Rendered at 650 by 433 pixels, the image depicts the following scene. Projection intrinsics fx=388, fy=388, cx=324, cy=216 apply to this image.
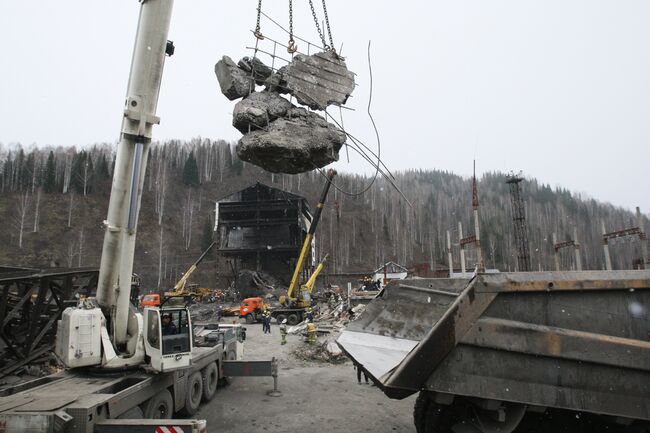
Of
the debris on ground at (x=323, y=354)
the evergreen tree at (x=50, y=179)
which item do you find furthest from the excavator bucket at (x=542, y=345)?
the evergreen tree at (x=50, y=179)

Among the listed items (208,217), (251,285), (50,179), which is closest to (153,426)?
(251,285)

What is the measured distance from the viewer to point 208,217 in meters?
67.8

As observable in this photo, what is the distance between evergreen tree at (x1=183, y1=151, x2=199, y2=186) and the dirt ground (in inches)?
2742

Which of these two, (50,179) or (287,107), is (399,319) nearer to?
(287,107)

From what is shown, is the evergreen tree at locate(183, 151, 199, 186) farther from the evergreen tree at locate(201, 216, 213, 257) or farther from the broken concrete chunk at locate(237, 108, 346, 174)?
the broken concrete chunk at locate(237, 108, 346, 174)

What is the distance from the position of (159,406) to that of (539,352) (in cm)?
639

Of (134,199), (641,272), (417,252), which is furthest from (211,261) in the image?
(641,272)

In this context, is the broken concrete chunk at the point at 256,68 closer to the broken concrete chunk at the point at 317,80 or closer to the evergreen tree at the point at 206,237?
the broken concrete chunk at the point at 317,80

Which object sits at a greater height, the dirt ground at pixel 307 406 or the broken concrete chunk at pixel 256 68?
the broken concrete chunk at pixel 256 68

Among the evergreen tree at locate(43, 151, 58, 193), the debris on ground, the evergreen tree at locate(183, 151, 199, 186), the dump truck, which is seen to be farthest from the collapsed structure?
the evergreen tree at locate(43, 151, 58, 193)

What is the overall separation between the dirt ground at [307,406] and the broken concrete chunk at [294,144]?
4.93 m

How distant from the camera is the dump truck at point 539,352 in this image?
12.5 feet

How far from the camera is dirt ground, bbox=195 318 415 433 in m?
7.44

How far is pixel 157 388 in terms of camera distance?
697cm
